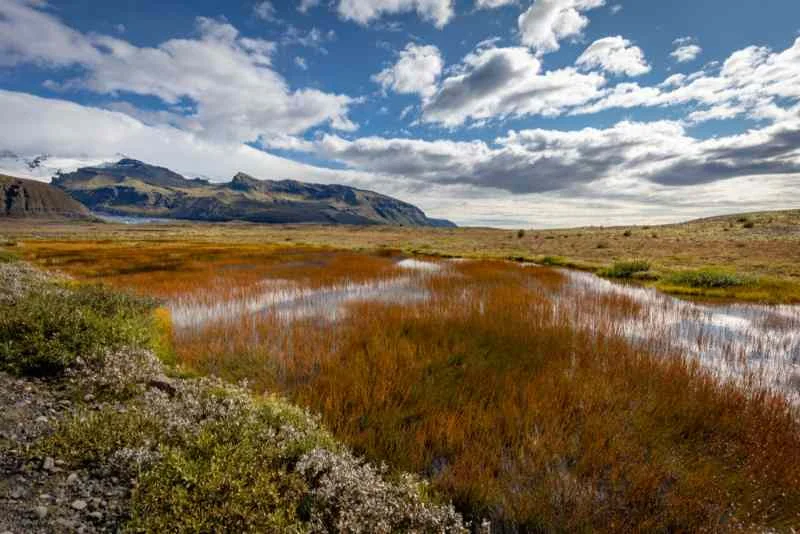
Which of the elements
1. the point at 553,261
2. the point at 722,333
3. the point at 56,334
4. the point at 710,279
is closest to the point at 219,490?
the point at 56,334

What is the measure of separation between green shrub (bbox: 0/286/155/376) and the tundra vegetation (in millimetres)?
1521

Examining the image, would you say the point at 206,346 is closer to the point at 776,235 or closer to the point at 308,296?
the point at 308,296

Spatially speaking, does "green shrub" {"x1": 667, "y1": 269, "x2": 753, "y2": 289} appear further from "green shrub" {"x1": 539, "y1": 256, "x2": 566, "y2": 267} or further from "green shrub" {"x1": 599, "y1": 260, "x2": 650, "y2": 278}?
"green shrub" {"x1": 539, "y1": 256, "x2": 566, "y2": 267}

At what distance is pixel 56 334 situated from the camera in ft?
23.6

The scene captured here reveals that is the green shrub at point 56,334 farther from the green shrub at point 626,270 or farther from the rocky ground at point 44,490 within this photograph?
the green shrub at point 626,270

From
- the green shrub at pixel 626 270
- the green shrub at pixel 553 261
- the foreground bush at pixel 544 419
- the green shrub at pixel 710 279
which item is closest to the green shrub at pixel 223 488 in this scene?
the foreground bush at pixel 544 419

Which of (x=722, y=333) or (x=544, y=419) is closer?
(x=544, y=419)

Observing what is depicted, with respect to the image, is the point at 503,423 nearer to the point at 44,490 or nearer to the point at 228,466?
the point at 228,466

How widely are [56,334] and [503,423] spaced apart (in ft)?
28.6

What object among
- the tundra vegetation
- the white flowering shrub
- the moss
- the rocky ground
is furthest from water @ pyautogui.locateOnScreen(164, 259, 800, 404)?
the moss

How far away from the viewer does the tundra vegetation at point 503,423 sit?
432 cm

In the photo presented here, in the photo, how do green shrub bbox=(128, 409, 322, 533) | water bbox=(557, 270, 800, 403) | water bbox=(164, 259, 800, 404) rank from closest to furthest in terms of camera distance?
green shrub bbox=(128, 409, 322, 533) → water bbox=(557, 270, 800, 403) → water bbox=(164, 259, 800, 404)

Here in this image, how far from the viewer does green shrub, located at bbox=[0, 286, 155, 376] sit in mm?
6684

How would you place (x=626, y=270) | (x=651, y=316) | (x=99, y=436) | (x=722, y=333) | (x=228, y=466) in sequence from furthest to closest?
(x=626, y=270), (x=651, y=316), (x=722, y=333), (x=99, y=436), (x=228, y=466)
